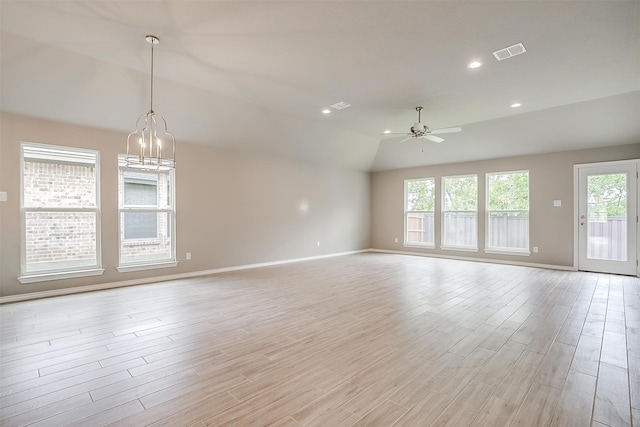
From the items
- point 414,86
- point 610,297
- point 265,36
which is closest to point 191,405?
point 265,36

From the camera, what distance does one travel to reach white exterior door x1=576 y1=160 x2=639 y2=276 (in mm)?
5788

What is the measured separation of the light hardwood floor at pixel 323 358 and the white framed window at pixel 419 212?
13.7 feet

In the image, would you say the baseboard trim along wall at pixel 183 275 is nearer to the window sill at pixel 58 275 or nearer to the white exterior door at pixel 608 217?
the window sill at pixel 58 275

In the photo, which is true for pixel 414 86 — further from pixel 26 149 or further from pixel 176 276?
pixel 26 149

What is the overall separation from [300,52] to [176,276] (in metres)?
4.37

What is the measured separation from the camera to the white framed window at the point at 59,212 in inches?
169

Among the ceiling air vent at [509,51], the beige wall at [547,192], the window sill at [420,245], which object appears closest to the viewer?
the ceiling air vent at [509,51]

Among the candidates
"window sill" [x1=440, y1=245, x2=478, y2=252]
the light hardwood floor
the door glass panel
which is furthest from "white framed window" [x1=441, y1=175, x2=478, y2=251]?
the light hardwood floor

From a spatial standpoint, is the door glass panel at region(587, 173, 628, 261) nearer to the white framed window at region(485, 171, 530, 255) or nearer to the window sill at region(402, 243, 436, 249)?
the white framed window at region(485, 171, 530, 255)

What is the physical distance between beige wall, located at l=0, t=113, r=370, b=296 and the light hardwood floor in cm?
103

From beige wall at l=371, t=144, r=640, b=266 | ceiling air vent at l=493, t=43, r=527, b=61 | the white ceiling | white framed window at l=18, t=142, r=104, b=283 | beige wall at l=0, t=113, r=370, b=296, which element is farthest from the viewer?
beige wall at l=371, t=144, r=640, b=266

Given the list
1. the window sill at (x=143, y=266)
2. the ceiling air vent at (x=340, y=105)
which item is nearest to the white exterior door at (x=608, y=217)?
the ceiling air vent at (x=340, y=105)

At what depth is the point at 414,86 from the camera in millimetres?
4375

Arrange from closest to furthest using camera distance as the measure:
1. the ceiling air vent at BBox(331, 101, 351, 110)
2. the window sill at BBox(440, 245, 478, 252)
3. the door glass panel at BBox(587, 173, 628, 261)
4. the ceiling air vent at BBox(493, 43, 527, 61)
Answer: the ceiling air vent at BBox(493, 43, 527, 61), the ceiling air vent at BBox(331, 101, 351, 110), the door glass panel at BBox(587, 173, 628, 261), the window sill at BBox(440, 245, 478, 252)
